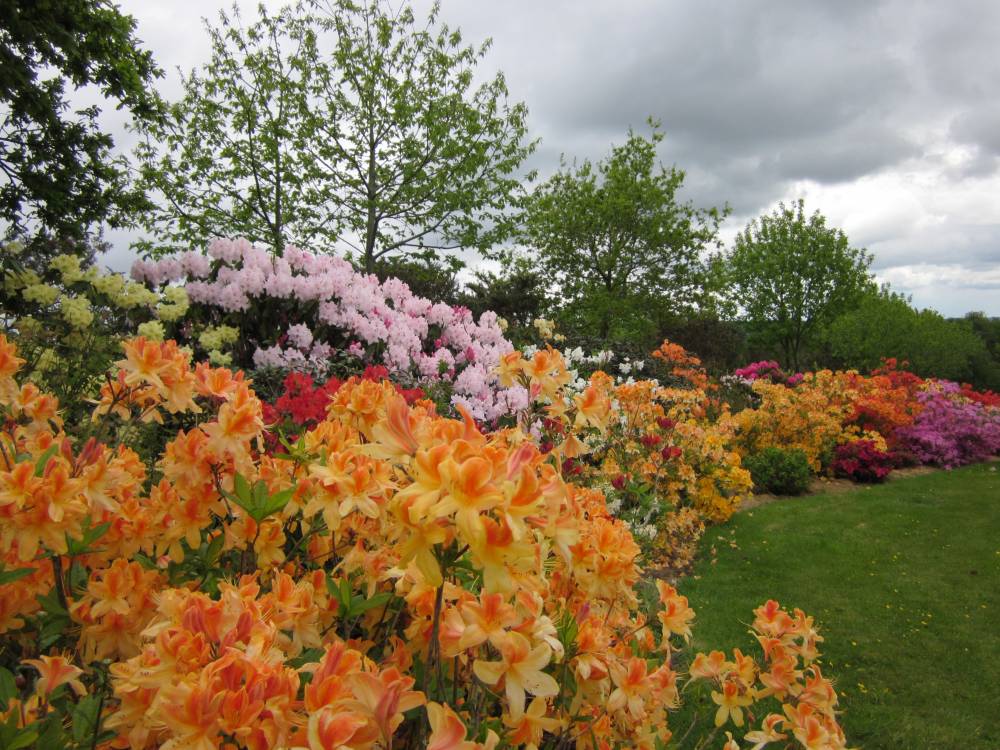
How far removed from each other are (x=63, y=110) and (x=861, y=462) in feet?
44.5

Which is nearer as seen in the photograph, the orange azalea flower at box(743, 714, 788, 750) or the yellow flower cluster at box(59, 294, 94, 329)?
the orange azalea flower at box(743, 714, 788, 750)

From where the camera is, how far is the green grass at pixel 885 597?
13.1 ft

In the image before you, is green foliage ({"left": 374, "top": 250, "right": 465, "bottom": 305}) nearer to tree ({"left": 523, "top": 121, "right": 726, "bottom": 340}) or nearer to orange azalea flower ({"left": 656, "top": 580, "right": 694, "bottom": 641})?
tree ({"left": 523, "top": 121, "right": 726, "bottom": 340})

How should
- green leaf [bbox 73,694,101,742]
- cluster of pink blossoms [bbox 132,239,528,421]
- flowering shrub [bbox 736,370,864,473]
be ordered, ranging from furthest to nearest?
flowering shrub [bbox 736,370,864,473] → cluster of pink blossoms [bbox 132,239,528,421] → green leaf [bbox 73,694,101,742]

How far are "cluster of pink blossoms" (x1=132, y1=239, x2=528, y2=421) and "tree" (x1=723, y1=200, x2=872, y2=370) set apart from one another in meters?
25.4

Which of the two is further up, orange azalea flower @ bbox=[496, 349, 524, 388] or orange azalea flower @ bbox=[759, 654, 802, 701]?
orange azalea flower @ bbox=[496, 349, 524, 388]

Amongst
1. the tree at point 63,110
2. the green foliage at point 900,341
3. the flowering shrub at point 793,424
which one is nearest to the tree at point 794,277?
the green foliage at point 900,341

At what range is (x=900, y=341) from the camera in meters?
30.4

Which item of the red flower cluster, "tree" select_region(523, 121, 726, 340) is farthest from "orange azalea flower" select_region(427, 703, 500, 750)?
"tree" select_region(523, 121, 726, 340)

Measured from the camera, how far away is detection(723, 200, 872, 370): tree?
28.3 meters

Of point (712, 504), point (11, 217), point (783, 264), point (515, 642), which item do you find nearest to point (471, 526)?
point (515, 642)

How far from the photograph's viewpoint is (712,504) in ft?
25.0

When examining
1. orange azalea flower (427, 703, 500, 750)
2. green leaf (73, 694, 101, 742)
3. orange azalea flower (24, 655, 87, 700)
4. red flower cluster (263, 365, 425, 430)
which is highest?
red flower cluster (263, 365, 425, 430)

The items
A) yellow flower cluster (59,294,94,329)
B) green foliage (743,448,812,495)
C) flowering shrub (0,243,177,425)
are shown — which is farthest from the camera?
green foliage (743,448,812,495)
